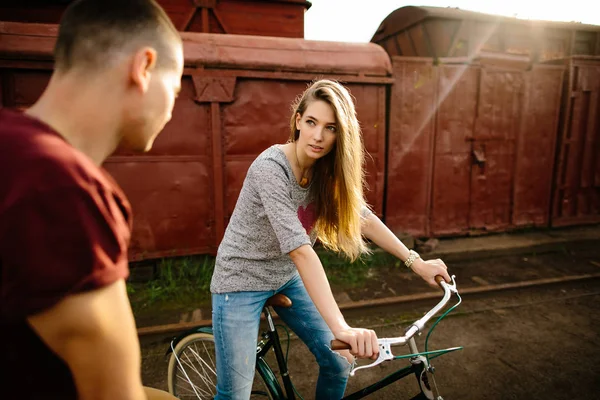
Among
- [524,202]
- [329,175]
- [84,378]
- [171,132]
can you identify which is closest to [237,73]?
[171,132]

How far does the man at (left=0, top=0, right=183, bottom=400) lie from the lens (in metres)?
0.57

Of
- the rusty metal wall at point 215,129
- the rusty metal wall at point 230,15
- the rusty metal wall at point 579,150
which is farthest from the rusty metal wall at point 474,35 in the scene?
the rusty metal wall at point 230,15

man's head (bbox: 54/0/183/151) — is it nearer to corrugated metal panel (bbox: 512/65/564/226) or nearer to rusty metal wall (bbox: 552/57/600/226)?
corrugated metal panel (bbox: 512/65/564/226)

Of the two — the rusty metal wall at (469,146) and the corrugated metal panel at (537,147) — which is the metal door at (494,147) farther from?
the corrugated metal panel at (537,147)

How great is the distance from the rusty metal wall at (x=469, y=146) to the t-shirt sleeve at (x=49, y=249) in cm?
586

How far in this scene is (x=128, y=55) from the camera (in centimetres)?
88

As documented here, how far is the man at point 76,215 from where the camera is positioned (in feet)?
1.89

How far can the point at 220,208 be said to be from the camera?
5.39 meters

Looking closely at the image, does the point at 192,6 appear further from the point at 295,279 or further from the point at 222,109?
the point at 295,279

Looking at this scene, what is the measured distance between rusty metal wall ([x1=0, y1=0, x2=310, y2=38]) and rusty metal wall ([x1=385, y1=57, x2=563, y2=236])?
2.69 meters

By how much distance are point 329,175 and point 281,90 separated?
368 cm

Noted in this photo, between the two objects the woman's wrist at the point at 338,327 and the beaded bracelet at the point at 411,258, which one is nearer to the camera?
the woman's wrist at the point at 338,327

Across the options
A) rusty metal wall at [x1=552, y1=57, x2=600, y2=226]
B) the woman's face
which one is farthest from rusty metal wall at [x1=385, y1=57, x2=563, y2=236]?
the woman's face

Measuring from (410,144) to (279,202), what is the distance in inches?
196
